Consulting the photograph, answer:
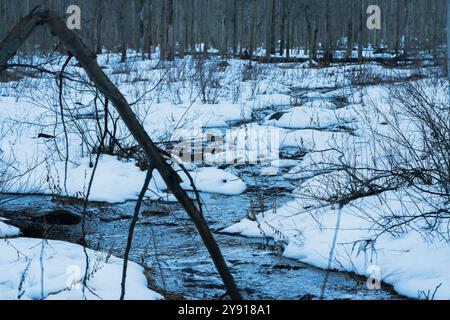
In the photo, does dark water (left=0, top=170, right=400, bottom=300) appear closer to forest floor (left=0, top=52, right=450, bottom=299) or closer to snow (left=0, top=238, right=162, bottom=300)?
forest floor (left=0, top=52, right=450, bottom=299)

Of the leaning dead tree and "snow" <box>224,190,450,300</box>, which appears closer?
the leaning dead tree

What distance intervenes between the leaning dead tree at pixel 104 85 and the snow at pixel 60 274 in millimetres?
1659

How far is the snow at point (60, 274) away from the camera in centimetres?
305

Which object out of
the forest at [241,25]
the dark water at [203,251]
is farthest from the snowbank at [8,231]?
the forest at [241,25]

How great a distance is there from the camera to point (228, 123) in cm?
1020

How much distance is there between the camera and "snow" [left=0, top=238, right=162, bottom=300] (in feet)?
10.0

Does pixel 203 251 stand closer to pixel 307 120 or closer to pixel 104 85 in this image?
pixel 104 85

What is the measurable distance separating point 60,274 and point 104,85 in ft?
7.86

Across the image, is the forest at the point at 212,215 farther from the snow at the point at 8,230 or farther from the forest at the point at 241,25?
the forest at the point at 241,25

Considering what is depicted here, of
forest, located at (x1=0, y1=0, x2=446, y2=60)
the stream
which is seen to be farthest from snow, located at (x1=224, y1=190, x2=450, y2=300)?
forest, located at (x1=0, y1=0, x2=446, y2=60)

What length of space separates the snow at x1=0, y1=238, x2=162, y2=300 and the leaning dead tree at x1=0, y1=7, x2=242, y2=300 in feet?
5.44

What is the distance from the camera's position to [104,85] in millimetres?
1278

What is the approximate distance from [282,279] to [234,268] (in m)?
0.35
